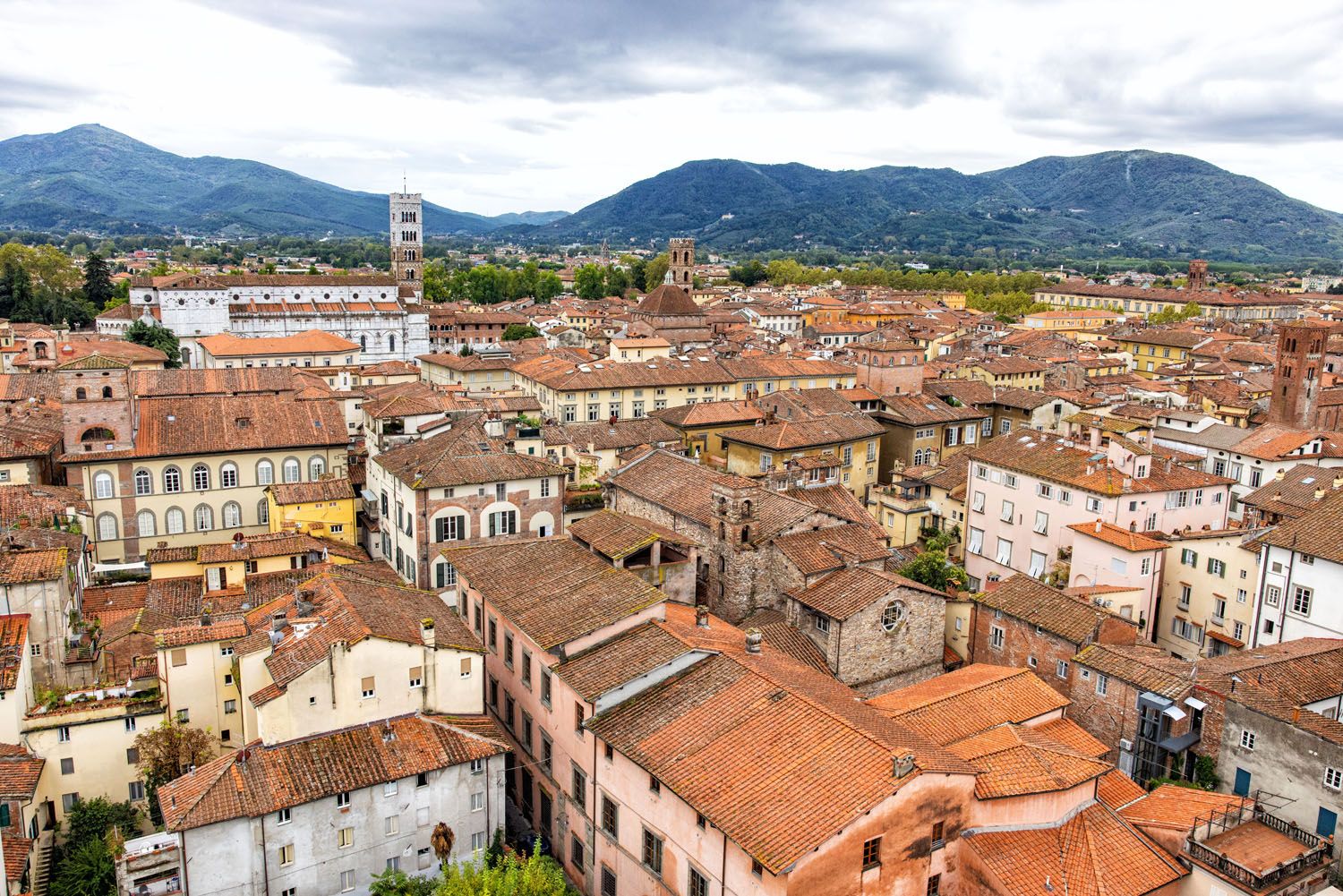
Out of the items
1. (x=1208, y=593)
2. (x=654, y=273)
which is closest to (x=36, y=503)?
(x=1208, y=593)

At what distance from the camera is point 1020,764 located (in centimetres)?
2488

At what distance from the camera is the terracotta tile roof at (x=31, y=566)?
30.1 metres

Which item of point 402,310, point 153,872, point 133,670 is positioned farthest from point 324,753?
point 402,310

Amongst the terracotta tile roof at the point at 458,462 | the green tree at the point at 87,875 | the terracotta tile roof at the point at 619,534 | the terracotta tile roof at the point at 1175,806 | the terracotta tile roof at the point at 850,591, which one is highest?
the terracotta tile roof at the point at 458,462

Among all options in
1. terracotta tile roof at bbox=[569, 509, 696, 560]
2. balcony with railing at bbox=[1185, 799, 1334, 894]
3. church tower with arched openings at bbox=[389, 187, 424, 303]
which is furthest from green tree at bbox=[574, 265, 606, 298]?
balcony with railing at bbox=[1185, 799, 1334, 894]

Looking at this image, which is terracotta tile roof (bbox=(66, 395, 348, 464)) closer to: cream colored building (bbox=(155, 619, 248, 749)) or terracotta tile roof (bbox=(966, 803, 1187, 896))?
cream colored building (bbox=(155, 619, 248, 749))

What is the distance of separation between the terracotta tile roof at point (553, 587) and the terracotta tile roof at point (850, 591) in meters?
7.70

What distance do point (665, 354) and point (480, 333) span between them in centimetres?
4022

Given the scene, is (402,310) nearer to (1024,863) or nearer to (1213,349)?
(1213,349)

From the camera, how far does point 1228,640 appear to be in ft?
133

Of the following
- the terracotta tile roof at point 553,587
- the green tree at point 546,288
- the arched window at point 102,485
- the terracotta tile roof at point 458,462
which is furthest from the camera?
the green tree at point 546,288

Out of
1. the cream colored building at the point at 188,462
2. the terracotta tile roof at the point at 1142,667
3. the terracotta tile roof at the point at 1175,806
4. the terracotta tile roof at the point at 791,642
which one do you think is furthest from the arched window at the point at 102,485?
the terracotta tile roof at the point at 1175,806

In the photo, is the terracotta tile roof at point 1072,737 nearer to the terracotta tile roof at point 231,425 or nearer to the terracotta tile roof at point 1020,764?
the terracotta tile roof at point 1020,764

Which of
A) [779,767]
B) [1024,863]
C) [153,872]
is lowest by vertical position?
[153,872]
